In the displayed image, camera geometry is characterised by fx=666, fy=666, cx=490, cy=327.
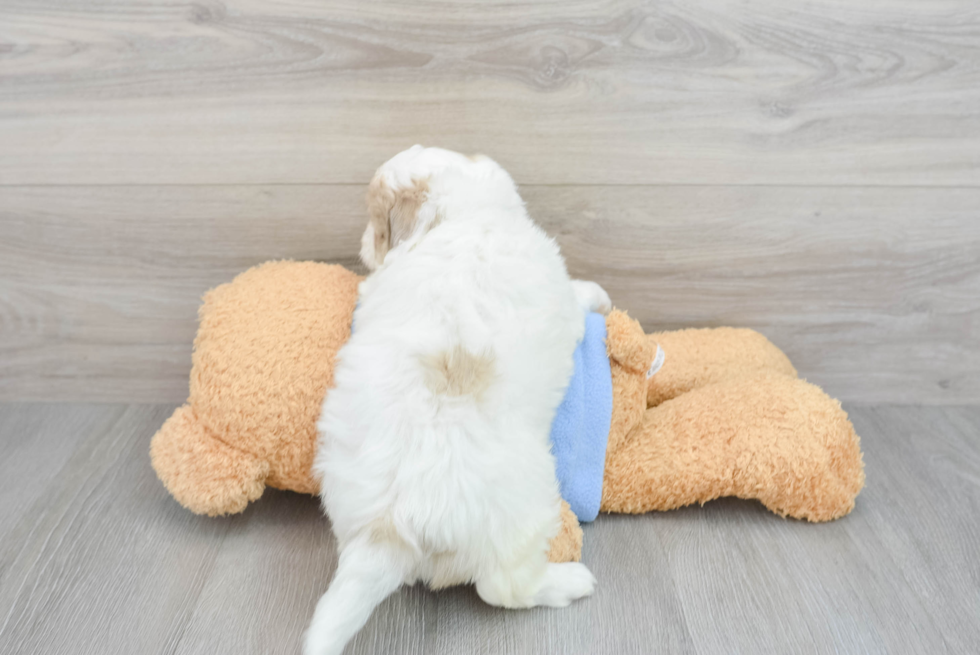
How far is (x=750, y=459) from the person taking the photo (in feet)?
3.25

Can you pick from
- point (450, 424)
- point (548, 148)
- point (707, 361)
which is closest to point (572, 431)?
point (450, 424)

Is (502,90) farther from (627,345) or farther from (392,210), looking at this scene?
(627,345)

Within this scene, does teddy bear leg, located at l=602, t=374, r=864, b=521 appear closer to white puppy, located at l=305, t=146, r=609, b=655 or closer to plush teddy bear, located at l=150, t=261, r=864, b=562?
plush teddy bear, located at l=150, t=261, r=864, b=562

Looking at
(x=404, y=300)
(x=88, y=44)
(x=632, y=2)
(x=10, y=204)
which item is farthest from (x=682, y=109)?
Answer: (x=10, y=204)

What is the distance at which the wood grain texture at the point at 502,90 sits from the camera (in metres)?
1.07

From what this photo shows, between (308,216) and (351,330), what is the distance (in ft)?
0.96

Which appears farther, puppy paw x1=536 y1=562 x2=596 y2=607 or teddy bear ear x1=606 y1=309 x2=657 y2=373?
teddy bear ear x1=606 y1=309 x2=657 y2=373

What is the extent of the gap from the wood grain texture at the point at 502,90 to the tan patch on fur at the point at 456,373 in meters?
0.50

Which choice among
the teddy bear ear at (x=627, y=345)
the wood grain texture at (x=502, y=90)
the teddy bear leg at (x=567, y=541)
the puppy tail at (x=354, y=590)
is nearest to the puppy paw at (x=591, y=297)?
the teddy bear ear at (x=627, y=345)

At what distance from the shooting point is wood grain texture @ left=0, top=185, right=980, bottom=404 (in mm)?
1182

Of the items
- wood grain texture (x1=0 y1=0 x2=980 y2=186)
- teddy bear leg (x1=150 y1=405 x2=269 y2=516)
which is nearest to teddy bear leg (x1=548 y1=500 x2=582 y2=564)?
teddy bear leg (x1=150 y1=405 x2=269 y2=516)

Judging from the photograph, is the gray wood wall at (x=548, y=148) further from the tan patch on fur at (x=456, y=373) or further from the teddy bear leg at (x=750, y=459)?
the tan patch on fur at (x=456, y=373)

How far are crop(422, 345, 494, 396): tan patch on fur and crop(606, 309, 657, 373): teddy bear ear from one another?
0.93 ft

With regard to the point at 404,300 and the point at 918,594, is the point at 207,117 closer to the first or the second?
the point at 404,300
